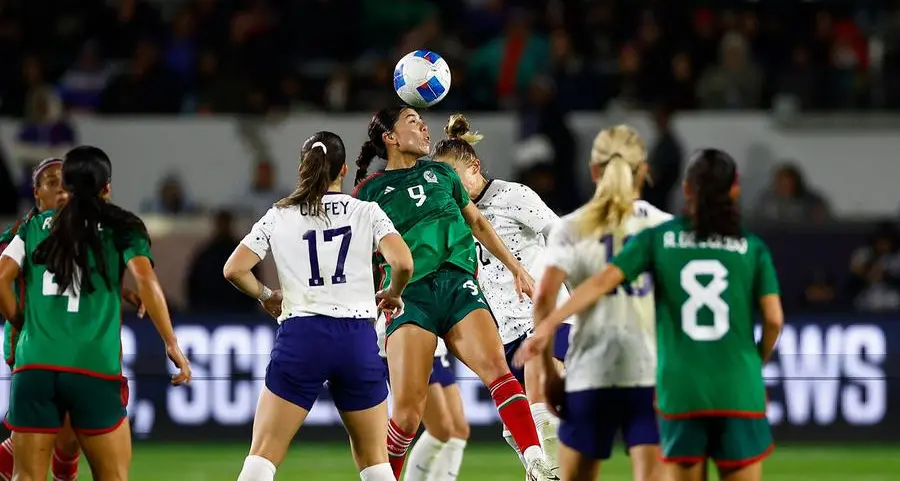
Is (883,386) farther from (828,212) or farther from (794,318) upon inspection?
(828,212)

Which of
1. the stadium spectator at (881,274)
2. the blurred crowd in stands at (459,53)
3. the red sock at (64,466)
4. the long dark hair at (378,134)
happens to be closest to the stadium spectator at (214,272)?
the blurred crowd in stands at (459,53)

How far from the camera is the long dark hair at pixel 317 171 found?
7.42m

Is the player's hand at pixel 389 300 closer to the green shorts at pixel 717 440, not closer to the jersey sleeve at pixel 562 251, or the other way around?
the jersey sleeve at pixel 562 251

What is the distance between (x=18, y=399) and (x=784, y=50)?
11.8 m

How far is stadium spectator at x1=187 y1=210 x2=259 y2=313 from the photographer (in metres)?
14.6

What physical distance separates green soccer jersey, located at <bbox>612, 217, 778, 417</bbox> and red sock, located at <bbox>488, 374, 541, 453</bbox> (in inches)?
90.0

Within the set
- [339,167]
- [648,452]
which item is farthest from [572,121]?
[648,452]

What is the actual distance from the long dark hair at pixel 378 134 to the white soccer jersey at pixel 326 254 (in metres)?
1.04

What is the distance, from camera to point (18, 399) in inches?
269

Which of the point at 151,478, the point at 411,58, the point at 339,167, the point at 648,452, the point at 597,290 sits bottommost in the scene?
the point at 151,478

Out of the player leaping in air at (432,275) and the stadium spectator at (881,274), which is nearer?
the player leaping in air at (432,275)

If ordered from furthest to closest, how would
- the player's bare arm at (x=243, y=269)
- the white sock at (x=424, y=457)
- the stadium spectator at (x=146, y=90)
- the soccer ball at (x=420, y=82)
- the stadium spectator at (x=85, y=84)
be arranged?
the stadium spectator at (x=85, y=84), the stadium spectator at (x=146, y=90), the soccer ball at (x=420, y=82), the white sock at (x=424, y=457), the player's bare arm at (x=243, y=269)

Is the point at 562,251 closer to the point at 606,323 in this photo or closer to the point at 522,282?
the point at 606,323

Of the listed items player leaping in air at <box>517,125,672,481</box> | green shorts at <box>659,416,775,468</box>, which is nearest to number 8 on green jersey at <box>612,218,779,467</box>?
green shorts at <box>659,416,775,468</box>
